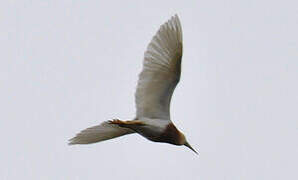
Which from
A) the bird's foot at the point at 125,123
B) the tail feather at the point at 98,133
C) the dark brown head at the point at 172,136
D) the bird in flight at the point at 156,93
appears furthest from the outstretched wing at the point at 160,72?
the tail feather at the point at 98,133

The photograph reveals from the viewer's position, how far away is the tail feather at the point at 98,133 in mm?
11430

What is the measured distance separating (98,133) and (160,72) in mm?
1445

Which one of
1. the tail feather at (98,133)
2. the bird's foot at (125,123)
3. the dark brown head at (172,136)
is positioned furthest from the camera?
the dark brown head at (172,136)

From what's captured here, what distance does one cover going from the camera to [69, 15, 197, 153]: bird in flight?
11.5 m

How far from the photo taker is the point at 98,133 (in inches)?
460

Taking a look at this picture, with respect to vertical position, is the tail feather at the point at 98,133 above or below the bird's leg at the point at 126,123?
below

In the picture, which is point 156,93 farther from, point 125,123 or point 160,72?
point 125,123

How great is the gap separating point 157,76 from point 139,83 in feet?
1.06

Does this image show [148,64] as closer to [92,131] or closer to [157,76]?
[157,76]

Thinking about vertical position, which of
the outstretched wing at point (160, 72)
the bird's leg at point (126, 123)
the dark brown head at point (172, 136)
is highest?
the outstretched wing at point (160, 72)

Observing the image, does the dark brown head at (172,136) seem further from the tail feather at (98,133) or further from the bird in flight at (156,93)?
the tail feather at (98,133)

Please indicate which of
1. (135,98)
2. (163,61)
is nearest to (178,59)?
(163,61)

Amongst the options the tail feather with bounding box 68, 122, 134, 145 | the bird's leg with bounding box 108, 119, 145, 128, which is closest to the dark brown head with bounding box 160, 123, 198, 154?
the bird's leg with bounding box 108, 119, 145, 128

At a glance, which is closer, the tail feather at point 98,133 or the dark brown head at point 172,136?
the tail feather at point 98,133
